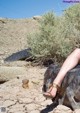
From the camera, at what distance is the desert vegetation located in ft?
22.9

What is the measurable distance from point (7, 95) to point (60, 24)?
12.2ft

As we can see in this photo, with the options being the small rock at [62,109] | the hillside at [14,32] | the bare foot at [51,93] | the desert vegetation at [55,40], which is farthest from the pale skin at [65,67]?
the hillside at [14,32]

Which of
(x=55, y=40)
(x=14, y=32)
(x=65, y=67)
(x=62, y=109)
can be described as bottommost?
(x=62, y=109)

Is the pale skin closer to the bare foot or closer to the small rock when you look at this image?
the bare foot

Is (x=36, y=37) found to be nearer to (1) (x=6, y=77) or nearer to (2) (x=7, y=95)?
(1) (x=6, y=77)

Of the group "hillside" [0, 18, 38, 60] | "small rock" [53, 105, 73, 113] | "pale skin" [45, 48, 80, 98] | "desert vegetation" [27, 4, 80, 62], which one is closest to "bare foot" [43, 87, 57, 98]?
"pale skin" [45, 48, 80, 98]

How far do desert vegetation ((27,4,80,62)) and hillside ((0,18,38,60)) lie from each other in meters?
2.65

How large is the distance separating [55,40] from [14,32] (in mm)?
6145

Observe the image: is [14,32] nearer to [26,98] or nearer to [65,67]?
[26,98]

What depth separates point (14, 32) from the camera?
1302 cm

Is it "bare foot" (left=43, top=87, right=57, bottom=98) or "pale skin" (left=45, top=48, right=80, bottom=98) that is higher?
"pale skin" (left=45, top=48, right=80, bottom=98)

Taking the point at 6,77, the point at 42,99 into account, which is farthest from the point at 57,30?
the point at 42,99

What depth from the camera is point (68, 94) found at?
353cm

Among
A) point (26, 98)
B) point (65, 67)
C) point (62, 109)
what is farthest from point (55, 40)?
point (62, 109)
